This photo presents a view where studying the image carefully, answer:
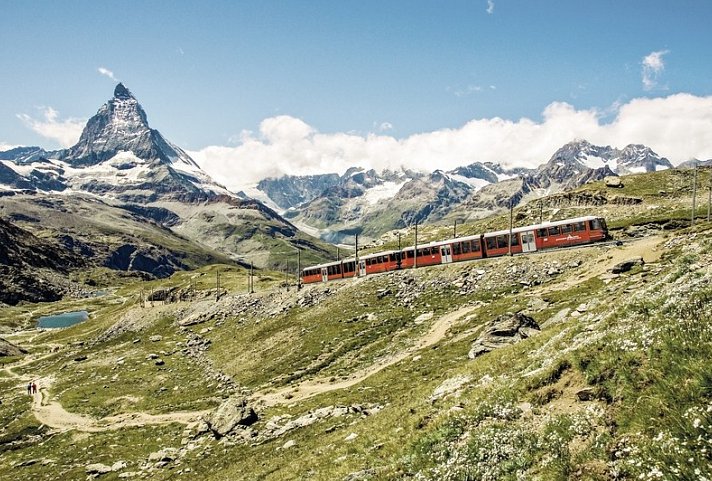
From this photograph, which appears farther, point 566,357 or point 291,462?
point 291,462

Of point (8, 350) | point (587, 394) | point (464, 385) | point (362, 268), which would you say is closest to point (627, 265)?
point (464, 385)

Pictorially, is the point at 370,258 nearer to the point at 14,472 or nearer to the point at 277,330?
the point at 277,330

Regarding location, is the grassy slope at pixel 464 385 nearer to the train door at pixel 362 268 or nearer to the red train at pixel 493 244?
the red train at pixel 493 244

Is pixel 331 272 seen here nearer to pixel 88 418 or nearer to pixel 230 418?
pixel 88 418

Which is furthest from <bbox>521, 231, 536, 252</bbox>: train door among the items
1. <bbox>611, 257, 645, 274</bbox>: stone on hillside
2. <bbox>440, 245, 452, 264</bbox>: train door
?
<bbox>611, 257, 645, 274</bbox>: stone on hillside

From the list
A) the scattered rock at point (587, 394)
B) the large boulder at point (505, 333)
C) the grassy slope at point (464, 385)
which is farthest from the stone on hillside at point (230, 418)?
the scattered rock at point (587, 394)

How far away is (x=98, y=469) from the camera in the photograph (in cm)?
3741

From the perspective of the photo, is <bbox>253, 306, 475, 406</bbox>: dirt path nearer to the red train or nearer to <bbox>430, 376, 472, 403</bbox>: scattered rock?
<bbox>430, 376, 472, 403</bbox>: scattered rock

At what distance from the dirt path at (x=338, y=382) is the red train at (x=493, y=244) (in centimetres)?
2805

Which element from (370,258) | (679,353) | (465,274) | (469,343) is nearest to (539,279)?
(465,274)

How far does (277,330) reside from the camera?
252ft

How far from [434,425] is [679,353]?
8.55m

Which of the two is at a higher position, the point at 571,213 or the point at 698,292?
the point at 571,213

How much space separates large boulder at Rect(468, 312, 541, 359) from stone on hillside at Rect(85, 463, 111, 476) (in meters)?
33.0
